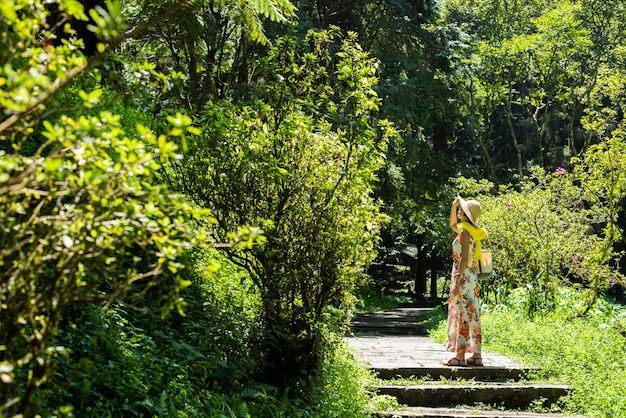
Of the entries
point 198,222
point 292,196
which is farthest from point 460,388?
point 198,222

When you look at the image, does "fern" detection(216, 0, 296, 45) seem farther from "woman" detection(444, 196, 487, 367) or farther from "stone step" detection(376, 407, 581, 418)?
"stone step" detection(376, 407, 581, 418)

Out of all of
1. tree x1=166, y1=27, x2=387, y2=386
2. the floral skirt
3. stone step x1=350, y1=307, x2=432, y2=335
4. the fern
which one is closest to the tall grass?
the floral skirt

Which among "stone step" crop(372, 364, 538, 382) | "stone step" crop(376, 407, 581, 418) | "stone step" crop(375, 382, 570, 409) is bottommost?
"stone step" crop(376, 407, 581, 418)

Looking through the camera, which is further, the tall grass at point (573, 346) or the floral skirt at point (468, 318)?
the floral skirt at point (468, 318)

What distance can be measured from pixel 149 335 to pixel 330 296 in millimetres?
1577

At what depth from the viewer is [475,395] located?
7477 mm

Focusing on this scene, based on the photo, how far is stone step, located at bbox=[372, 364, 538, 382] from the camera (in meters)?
8.12

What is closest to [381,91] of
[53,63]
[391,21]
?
[391,21]

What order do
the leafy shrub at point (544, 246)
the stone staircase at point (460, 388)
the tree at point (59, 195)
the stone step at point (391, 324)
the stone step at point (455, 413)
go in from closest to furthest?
1. the tree at point (59, 195)
2. the stone step at point (455, 413)
3. the stone staircase at point (460, 388)
4. the leafy shrub at point (544, 246)
5. the stone step at point (391, 324)

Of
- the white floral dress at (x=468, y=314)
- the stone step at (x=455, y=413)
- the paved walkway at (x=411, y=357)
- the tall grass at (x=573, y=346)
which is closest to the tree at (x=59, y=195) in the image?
the stone step at (x=455, y=413)

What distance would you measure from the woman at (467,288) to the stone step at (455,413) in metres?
1.34

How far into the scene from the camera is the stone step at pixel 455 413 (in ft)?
21.9

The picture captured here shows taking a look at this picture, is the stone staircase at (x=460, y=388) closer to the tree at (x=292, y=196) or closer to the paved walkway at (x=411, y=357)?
the paved walkway at (x=411, y=357)

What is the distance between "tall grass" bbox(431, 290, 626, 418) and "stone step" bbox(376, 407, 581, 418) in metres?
0.44
